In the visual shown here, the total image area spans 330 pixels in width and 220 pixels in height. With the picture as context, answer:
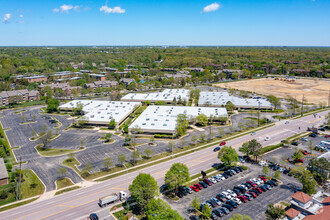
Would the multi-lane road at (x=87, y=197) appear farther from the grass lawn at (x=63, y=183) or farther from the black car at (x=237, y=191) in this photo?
the black car at (x=237, y=191)

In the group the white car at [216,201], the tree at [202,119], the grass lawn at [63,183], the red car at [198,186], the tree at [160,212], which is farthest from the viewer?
the tree at [202,119]

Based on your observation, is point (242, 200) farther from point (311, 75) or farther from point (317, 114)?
point (311, 75)

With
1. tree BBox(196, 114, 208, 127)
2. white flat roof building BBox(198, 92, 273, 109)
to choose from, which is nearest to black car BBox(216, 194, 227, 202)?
tree BBox(196, 114, 208, 127)

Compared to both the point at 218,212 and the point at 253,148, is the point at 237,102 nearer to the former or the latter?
the point at 253,148

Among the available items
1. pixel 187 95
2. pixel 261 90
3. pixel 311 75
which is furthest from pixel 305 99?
pixel 311 75

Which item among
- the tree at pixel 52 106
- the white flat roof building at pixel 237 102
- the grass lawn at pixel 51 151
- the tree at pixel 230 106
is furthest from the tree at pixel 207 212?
the tree at pixel 52 106

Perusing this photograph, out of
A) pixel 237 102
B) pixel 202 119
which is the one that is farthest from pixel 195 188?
pixel 237 102
